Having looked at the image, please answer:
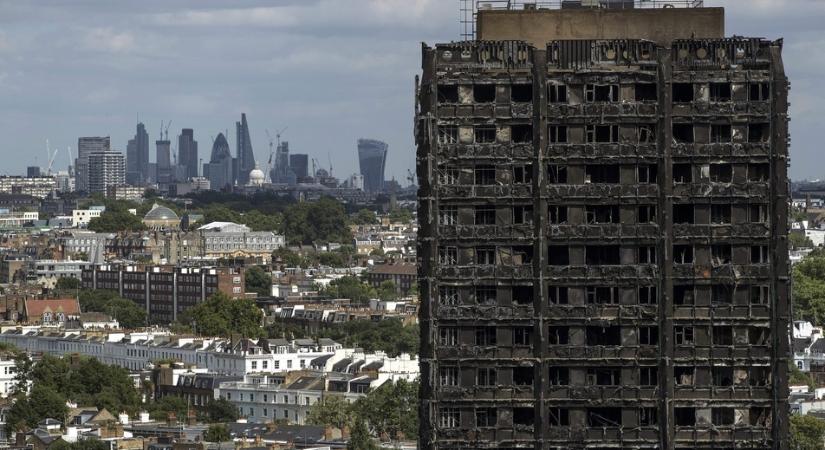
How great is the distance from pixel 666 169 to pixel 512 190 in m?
4.36

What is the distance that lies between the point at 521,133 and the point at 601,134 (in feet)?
7.47

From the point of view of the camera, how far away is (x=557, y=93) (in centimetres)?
8531

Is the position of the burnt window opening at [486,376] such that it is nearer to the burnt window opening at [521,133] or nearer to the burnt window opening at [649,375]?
the burnt window opening at [649,375]

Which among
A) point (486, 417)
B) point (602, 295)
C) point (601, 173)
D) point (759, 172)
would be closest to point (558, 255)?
point (602, 295)

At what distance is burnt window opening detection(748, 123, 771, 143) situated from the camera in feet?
279

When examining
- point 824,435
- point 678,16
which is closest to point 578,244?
point 678,16

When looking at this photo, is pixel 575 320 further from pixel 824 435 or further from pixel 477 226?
pixel 824 435

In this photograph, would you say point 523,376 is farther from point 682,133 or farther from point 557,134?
point 682,133

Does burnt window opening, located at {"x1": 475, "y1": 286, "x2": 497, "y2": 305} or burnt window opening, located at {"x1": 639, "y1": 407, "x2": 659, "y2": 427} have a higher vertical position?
burnt window opening, located at {"x1": 475, "y1": 286, "x2": 497, "y2": 305}

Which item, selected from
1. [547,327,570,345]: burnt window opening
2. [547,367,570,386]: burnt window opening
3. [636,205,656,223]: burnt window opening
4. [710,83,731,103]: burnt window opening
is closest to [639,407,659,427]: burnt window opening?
[547,367,570,386]: burnt window opening

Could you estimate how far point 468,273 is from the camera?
85.3 meters

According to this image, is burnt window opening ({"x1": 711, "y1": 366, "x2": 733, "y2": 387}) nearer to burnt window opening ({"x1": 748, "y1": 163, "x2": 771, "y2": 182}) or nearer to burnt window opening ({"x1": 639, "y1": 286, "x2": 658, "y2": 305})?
burnt window opening ({"x1": 639, "y1": 286, "x2": 658, "y2": 305})

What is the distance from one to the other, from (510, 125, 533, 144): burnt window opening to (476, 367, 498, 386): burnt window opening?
21.2ft

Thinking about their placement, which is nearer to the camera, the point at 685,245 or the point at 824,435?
the point at 685,245
